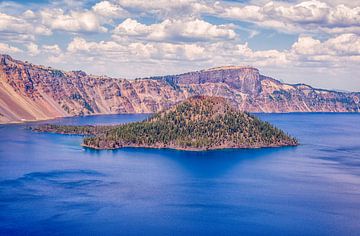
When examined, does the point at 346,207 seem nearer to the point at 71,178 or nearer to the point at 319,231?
the point at 319,231

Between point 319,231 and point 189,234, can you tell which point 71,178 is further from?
point 319,231

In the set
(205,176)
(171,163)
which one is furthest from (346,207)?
(171,163)

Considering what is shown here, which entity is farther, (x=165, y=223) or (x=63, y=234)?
(x=165, y=223)

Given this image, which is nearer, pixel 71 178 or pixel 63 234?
pixel 63 234

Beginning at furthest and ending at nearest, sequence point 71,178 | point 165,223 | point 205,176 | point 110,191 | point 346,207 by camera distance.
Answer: point 205,176
point 71,178
point 110,191
point 346,207
point 165,223

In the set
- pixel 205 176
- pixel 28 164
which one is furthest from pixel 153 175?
pixel 28 164

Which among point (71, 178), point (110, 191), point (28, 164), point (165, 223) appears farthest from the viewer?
point (28, 164)
